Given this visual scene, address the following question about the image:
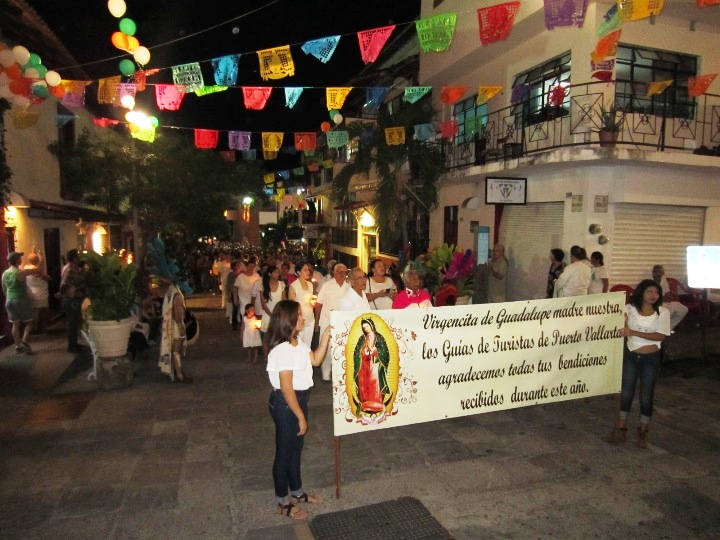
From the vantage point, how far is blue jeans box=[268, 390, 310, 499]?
12.4 ft

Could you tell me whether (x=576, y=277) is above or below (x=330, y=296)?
above

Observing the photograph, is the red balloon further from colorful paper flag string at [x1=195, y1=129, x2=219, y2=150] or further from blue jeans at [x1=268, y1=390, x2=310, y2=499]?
blue jeans at [x1=268, y1=390, x2=310, y2=499]

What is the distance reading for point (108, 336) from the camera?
24.0 feet

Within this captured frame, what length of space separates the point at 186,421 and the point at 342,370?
2.94m

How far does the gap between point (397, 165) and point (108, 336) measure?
33.3 ft

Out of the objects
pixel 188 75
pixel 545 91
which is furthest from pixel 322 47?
Answer: pixel 545 91

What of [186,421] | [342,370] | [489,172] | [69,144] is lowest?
[186,421]

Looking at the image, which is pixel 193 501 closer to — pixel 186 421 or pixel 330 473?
pixel 330 473

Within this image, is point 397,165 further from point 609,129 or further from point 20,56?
point 20,56

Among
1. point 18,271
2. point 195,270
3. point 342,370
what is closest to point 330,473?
point 342,370

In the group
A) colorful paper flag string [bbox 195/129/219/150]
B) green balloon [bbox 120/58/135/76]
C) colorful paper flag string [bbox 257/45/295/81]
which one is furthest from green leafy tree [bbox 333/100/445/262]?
green balloon [bbox 120/58/135/76]

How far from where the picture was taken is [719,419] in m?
6.12

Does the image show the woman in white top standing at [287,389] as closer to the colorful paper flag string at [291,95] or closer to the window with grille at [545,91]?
the window with grille at [545,91]

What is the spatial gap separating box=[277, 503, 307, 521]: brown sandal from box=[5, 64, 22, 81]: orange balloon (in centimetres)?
815
